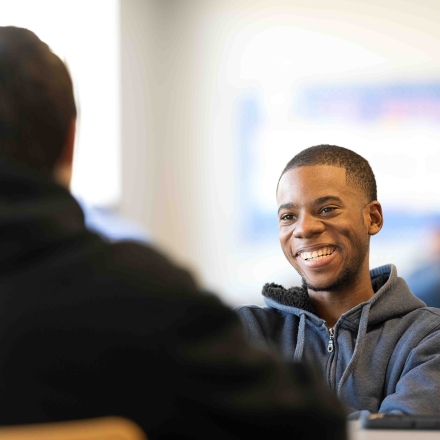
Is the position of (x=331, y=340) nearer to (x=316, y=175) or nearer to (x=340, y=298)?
(x=340, y=298)

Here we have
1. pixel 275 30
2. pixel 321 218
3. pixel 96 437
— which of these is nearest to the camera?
pixel 96 437

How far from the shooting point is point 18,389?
0.65 metres

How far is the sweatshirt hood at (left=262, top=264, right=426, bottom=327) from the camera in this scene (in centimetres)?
163

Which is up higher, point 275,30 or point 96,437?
point 275,30

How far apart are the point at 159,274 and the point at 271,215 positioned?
371 centimetres

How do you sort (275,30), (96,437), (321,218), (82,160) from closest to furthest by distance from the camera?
(96,437) < (321,218) < (82,160) < (275,30)

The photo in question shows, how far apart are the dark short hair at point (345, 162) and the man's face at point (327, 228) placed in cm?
2

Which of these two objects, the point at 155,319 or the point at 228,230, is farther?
the point at 228,230

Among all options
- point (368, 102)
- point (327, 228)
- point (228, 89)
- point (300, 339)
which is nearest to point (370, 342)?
point (300, 339)

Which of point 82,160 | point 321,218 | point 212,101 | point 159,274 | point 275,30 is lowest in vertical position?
point 159,274

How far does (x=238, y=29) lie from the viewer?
4.53 metres

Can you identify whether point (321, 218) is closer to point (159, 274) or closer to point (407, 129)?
point (159, 274)

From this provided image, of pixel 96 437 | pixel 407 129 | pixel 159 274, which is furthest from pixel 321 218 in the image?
pixel 407 129

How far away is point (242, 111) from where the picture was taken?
4.49 m
